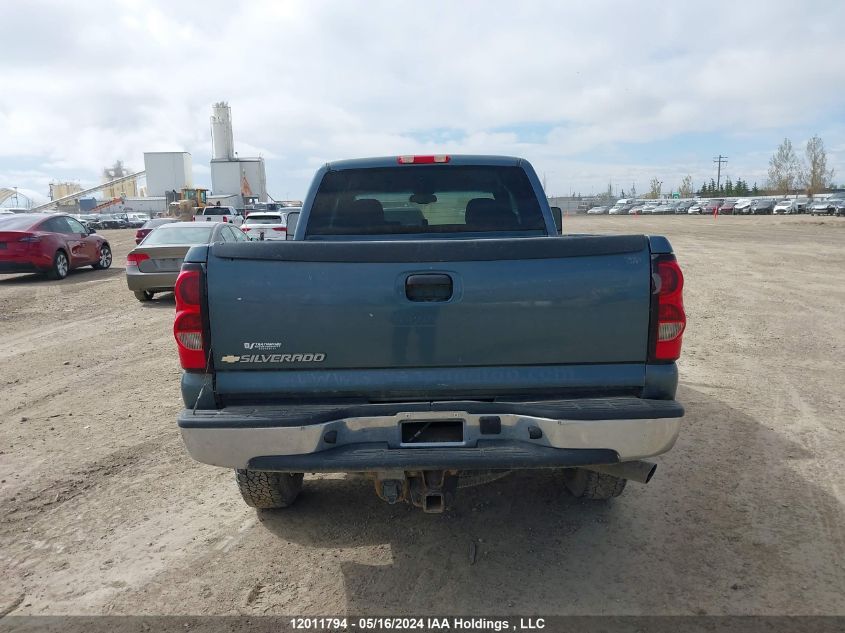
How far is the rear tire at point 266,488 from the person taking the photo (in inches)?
145

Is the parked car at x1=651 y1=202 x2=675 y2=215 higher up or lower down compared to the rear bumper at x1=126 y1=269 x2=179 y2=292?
higher up

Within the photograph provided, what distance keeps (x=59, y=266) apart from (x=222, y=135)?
5360 centimetres

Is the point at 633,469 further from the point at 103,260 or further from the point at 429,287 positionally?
the point at 103,260

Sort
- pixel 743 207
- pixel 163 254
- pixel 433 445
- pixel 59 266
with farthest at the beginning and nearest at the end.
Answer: pixel 743 207, pixel 59 266, pixel 163 254, pixel 433 445

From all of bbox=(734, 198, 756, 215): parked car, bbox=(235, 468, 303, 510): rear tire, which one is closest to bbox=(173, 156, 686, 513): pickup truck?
bbox=(235, 468, 303, 510): rear tire

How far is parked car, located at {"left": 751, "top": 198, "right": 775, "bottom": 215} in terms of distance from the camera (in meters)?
66.0

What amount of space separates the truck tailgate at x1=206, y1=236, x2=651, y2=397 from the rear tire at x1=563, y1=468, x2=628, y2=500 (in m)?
1.11

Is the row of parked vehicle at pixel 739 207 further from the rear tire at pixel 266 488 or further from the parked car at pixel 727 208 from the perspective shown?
the rear tire at pixel 266 488

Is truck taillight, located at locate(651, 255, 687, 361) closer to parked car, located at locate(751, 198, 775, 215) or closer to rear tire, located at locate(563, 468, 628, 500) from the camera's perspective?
rear tire, located at locate(563, 468, 628, 500)

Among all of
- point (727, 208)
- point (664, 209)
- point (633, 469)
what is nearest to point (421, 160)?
point (633, 469)

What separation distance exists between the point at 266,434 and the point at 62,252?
49.4ft

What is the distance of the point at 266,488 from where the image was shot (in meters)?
3.74

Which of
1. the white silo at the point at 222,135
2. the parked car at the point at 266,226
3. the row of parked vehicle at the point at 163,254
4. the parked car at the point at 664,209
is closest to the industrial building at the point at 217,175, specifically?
the white silo at the point at 222,135

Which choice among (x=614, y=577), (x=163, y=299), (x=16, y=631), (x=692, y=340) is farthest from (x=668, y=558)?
(x=163, y=299)
